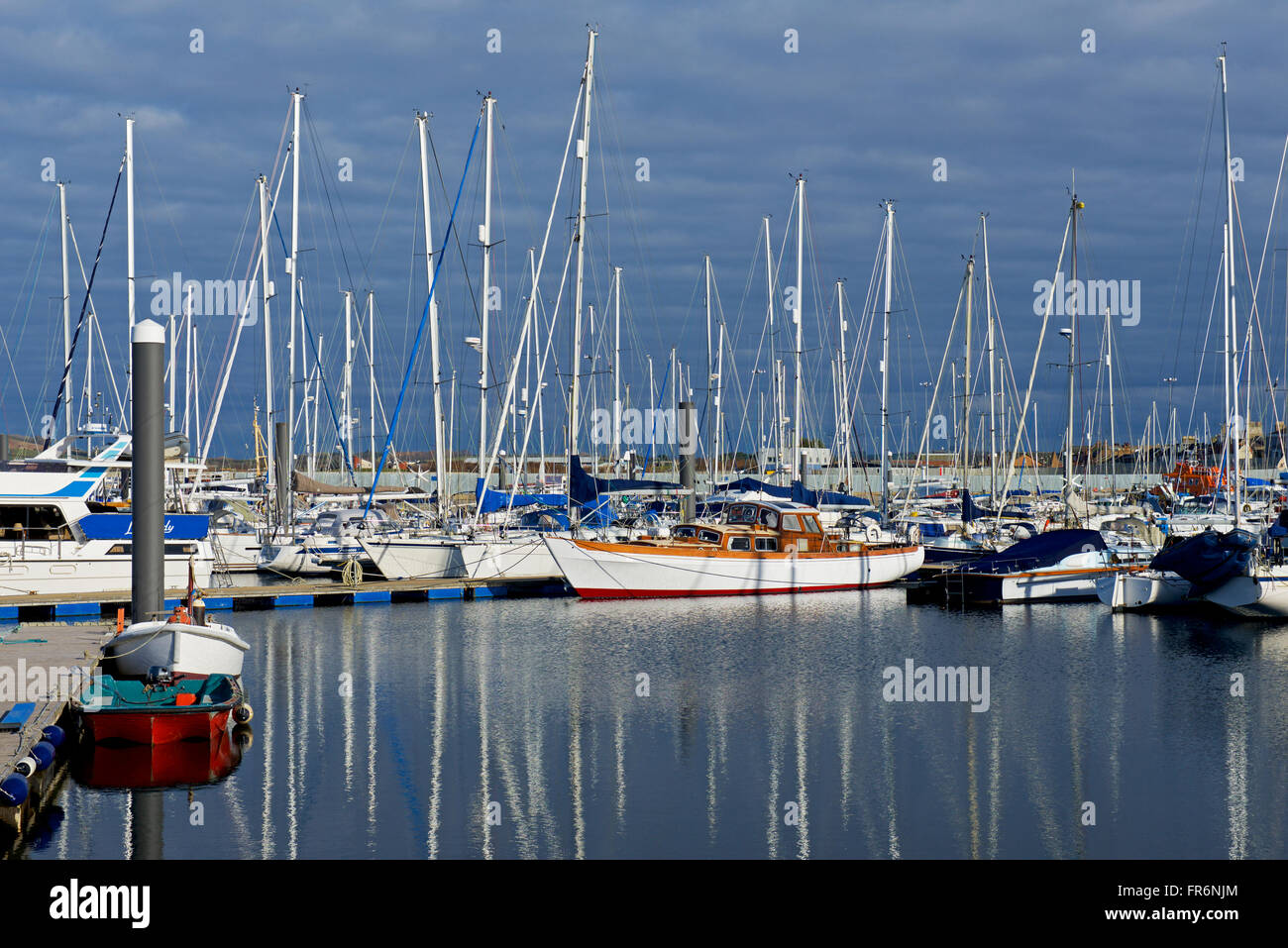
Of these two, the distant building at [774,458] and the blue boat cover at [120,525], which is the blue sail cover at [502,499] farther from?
the distant building at [774,458]

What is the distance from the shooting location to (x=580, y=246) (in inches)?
1606

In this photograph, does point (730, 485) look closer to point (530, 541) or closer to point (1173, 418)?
point (530, 541)

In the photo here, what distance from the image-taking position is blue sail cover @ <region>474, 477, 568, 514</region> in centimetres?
4384

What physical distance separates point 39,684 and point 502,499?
90.2 ft

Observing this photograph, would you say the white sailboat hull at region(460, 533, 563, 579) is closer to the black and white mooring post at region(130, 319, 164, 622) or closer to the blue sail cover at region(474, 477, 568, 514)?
the blue sail cover at region(474, 477, 568, 514)

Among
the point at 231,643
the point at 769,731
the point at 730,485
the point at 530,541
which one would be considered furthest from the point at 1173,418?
the point at 231,643

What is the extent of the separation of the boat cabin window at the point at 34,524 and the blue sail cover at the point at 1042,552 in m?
Result: 28.8

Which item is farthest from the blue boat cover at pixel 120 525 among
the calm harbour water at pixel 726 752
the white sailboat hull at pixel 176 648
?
the white sailboat hull at pixel 176 648

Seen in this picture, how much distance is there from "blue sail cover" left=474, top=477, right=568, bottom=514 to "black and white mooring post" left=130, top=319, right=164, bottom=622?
2205cm

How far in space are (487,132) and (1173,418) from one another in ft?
216

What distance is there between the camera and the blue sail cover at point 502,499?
144 ft

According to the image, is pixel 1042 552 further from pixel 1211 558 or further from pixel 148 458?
pixel 148 458

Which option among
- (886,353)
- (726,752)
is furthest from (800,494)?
(726,752)

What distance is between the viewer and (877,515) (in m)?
58.4
